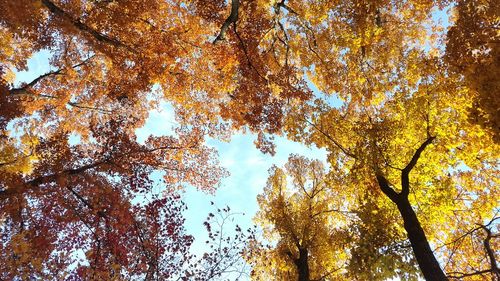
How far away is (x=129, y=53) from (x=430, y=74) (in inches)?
396

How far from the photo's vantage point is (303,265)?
44.3 ft

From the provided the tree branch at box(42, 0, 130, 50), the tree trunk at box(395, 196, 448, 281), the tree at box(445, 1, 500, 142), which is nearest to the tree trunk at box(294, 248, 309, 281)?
the tree trunk at box(395, 196, 448, 281)

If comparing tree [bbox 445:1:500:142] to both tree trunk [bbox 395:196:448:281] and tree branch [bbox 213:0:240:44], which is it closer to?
tree trunk [bbox 395:196:448:281]

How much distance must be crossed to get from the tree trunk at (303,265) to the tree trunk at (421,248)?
6.05 metres

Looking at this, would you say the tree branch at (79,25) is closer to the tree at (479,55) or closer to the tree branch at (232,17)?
the tree branch at (232,17)

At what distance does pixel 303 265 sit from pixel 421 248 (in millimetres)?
6528

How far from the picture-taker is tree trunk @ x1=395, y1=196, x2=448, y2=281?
290 inches

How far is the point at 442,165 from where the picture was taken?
10.9m

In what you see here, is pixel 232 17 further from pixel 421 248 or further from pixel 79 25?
pixel 421 248

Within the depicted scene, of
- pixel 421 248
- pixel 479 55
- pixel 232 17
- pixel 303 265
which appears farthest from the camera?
pixel 303 265

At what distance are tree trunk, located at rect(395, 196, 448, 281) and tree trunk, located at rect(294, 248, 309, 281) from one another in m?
6.05

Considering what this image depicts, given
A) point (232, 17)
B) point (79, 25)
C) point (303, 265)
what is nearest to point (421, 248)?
point (303, 265)

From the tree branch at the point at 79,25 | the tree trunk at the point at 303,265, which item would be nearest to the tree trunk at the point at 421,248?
the tree trunk at the point at 303,265

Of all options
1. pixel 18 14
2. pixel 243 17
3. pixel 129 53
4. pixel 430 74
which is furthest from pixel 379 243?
pixel 18 14
